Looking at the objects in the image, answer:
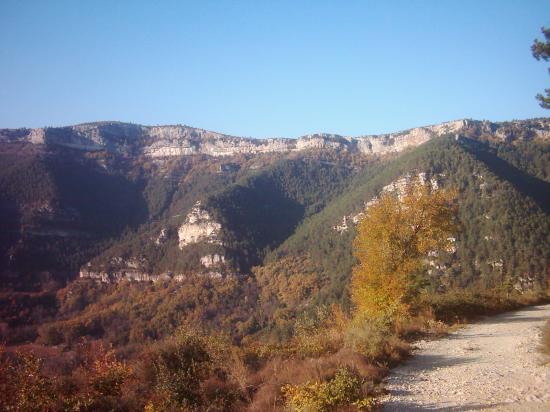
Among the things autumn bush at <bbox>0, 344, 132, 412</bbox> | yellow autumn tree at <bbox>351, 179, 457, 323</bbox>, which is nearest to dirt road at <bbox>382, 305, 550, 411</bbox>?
yellow autumn tree at <bbox>351, 179, 457, 323</bbox>

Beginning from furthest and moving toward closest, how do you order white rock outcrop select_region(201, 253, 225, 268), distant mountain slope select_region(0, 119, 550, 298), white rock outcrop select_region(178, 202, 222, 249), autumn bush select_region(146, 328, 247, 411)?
white rock outcrop select_region(178, 202, 222, 249), white rock outcrop select_region(201, 253, 225, 268), distant mountain slope select_region(0, 119, 550, 298), autumn bush select_region(146, 328, 247, 411)

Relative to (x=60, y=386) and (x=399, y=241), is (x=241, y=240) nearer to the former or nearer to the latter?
(x=399, y=241)

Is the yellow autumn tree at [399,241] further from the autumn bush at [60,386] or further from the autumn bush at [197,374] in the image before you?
the autumn bush at [60,386]

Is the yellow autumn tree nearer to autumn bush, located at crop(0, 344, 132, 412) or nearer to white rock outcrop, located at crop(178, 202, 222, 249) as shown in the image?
autumn bush, located at crop(0, 344, 132, 412)

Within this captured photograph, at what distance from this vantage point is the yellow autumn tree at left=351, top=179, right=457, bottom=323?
60.9 ft

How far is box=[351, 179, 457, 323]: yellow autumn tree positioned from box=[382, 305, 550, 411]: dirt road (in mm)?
4794

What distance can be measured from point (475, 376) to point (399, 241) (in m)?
11.0

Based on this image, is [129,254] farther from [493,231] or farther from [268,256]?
[493,231]

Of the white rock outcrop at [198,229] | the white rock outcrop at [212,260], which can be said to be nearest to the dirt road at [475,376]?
the white rock outcrop at [212,260]

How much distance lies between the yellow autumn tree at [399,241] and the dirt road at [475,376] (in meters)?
4.79

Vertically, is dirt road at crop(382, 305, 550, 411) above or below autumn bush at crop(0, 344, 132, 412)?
below

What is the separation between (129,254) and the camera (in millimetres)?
146500

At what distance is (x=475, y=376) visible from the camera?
356 inches

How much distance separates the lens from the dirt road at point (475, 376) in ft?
24.4
